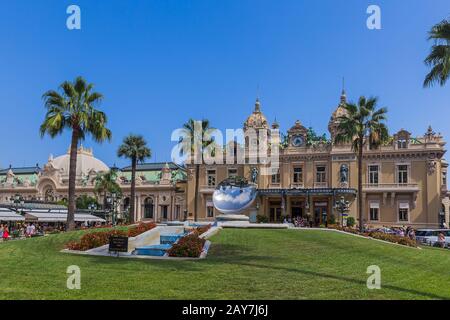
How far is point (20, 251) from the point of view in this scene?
21234 millimetres

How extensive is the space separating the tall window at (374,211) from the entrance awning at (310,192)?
2.95 m

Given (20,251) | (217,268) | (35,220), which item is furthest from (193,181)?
(217,268)

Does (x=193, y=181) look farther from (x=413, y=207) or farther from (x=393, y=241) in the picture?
(x=393, y=241)

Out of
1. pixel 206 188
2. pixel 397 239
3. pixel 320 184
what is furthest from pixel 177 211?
pixel 397 239

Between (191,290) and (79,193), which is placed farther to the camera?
(79,193)

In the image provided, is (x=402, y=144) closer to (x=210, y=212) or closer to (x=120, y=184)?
(x=210, y=212)

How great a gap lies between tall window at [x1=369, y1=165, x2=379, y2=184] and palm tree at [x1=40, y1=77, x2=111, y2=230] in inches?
1329

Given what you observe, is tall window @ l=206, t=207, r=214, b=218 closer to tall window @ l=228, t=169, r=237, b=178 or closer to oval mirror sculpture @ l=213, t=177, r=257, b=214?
tall window @ l=228, t=169, r=237, b=178

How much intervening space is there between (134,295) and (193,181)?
5249cm

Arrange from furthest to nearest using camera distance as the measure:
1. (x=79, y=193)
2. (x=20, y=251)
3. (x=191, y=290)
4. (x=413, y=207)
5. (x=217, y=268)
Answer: (x=79, y=193)
(x=413, y=207)
(x=20, y=251)
(x=217, y=268)
(x=191, y=290)

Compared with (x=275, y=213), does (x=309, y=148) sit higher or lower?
higher

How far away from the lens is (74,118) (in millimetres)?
31000

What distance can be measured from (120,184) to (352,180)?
40.9 metres
